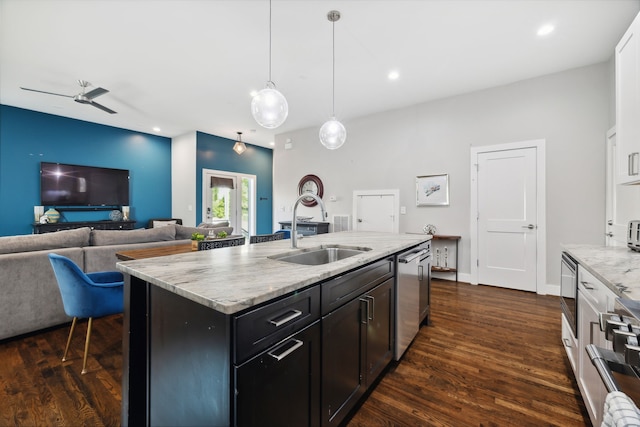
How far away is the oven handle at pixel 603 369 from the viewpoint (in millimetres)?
691

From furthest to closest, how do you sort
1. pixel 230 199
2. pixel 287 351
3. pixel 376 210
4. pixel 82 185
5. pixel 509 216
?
1. pixel 230 199
2. pixel 82 185
3. pixel 376 210
4. pixel 509 216
5. pixel 287 351

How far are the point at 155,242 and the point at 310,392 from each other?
2.75 meters

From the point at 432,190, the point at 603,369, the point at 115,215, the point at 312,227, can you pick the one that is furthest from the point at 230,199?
the point at 603,369

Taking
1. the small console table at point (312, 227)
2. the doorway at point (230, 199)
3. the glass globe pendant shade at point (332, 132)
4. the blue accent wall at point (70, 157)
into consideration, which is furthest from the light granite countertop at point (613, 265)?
the blue accent wall at point (70, 157)

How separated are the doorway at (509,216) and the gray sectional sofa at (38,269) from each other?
15.2 ft

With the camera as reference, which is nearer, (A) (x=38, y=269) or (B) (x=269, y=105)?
(B) (x=269, y=105)

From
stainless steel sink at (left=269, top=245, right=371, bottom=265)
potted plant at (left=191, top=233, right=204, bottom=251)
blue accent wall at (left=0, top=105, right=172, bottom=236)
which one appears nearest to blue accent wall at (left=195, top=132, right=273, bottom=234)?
blue accent wall at (left=0, top=105, right=172, bottom=236)

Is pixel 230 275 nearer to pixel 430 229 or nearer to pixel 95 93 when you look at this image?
pixel 430 229

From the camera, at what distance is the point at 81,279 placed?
1815 millimetres

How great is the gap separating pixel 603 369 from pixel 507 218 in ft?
11.8

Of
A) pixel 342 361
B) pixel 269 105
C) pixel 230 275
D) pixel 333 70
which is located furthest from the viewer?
pixel 333 70

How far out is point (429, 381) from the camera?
1797 millimetres

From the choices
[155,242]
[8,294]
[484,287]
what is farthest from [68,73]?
[484,287]

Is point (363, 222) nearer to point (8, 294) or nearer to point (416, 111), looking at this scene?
point (416, 111)
